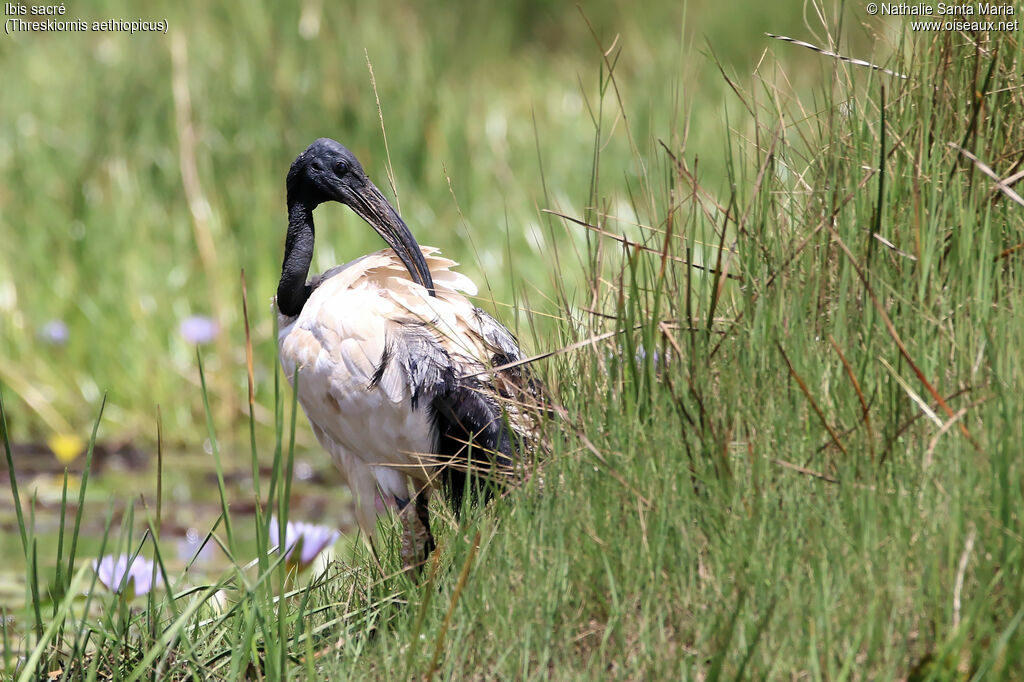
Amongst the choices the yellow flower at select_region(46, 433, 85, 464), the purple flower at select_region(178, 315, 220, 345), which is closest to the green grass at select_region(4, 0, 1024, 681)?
the purple flower at select_region(178, 315, 220, 345)

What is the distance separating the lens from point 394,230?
3.01m

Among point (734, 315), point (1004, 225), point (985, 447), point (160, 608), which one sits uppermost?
point (1004, 225)

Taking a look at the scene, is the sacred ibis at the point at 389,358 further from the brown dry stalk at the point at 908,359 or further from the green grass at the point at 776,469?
the brown dry stalk at the point at 908,359

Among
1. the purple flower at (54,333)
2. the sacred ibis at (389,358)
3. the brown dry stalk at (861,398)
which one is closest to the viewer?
the brown dry stalk at (861,398)

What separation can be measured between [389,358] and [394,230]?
43 centimetres

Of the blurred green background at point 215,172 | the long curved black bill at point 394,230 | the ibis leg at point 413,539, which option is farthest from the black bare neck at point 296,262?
the blurred green background at point 215,172

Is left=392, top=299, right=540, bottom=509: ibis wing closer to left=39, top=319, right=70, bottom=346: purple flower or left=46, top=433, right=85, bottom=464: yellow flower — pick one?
left=46, top=433, right=85, bottom=464: yellow flower

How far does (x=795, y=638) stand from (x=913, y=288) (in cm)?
59

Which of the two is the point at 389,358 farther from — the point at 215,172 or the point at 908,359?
the point at 215,172

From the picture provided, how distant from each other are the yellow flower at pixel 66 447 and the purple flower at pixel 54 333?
0.43 m

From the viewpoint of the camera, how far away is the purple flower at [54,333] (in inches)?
199

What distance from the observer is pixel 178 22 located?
25.6ft

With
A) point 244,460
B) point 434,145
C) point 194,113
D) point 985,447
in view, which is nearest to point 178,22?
point 194,113

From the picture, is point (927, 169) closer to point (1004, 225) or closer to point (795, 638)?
point (1004, 225)
